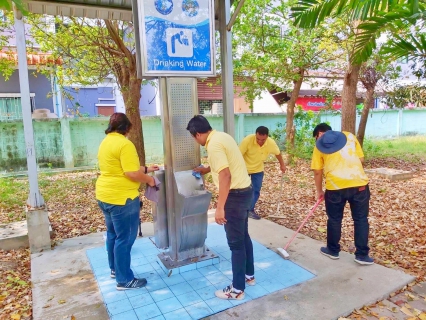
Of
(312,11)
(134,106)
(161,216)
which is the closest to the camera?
(161,216)

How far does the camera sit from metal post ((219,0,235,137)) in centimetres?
386

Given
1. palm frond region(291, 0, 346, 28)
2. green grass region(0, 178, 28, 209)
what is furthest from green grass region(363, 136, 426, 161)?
green grass region(0, 178, 28, 209)

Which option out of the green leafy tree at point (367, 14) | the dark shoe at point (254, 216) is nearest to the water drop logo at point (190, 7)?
the green leafy tree at point (367, 14)

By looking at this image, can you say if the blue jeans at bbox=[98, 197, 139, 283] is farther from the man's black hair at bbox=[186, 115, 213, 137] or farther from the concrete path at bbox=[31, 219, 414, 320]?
the man's black hair at bbox=[186, 115, 213, 137]

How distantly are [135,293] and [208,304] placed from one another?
2.38ft

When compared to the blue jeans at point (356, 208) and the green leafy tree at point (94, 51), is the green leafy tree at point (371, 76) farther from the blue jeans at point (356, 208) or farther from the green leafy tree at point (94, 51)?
the blue jeans at point (356, 208)

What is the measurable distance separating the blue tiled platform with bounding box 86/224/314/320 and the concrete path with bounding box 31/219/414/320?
91mm

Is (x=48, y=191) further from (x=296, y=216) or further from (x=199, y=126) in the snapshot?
(x=199, y=126)

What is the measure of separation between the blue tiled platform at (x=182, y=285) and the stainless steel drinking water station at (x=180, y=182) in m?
0.20

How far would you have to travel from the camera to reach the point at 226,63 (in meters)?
3.85

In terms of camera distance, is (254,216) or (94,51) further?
(94,51)

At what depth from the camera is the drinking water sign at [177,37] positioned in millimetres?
3191

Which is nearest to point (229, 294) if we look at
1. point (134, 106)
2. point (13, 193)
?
point (134, 106)

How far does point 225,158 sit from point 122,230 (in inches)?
47.4
